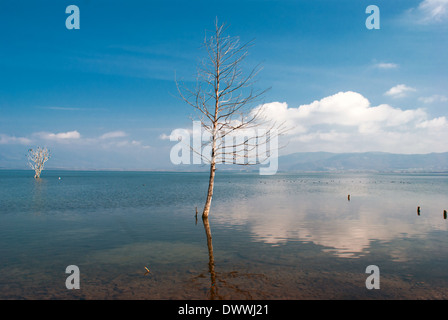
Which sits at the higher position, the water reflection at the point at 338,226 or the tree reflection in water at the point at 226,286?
the tree reflection in water at the point at 226,286

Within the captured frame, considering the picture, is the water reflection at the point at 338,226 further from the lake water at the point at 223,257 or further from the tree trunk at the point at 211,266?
the tree trunk at the point at 211,266

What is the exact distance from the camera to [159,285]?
12539 mm

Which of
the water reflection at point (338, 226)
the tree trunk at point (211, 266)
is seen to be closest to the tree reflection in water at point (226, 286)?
the tree trunk at point (211, 266)

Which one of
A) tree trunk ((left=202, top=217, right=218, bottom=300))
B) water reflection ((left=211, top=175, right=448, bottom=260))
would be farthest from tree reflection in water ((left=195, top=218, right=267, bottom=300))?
water reflection ((left=211, top=175, right=448, bottom=260))

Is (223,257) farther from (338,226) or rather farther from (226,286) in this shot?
(338,226)

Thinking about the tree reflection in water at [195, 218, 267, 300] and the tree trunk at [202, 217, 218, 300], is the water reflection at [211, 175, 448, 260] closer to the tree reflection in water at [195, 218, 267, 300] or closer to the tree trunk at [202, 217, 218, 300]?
the tree trunk at [202, 217, 218, 300]

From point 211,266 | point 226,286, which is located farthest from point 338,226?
point 226,286

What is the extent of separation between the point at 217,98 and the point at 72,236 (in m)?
16.2

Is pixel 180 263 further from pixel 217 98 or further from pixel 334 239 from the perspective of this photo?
pixel 217 98

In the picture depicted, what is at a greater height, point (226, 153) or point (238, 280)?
point (226, 153)

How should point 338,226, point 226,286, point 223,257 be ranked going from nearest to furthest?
1. point 226,286
2. point 223,257
3. point 338,226

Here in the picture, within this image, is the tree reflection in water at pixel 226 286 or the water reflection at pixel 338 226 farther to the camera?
the water reflection at pixel 338 226

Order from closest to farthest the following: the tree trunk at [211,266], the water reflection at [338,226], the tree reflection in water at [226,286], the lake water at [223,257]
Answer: the tree reflection in water at [226,286], the tree trunk at [211,266], the lake water at [223,257], the water reflection at [338,226]
